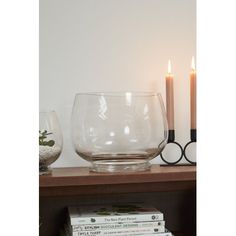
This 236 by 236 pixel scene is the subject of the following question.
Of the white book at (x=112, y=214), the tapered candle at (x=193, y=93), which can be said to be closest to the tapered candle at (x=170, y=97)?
the tapered candle at (x=193, y=93)

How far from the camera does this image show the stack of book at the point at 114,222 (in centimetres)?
93

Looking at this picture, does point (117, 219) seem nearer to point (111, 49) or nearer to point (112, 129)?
point (112, 129)

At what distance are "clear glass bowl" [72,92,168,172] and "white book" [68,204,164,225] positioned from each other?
87 mm

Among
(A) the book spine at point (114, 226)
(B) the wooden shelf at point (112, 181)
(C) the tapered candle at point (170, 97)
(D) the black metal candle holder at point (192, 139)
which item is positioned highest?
(C) the tapered candle at point (170, 97)

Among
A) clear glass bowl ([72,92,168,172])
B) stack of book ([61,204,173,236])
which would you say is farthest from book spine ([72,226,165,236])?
clear glass bowl ([72,92,168,172])

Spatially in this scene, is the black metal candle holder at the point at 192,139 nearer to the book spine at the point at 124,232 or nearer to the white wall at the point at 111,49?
the white wall at the point at 111,49

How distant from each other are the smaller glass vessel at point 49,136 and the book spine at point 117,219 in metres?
0.11

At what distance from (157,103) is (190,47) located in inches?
8.3

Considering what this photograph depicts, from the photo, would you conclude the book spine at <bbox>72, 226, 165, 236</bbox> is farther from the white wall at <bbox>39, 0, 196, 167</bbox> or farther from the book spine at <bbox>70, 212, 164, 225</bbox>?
the white wall at <bbox>39, 0, 196, 167</bbox>

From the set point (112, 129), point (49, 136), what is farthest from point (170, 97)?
point (49, 136)

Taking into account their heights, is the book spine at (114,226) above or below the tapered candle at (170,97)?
below

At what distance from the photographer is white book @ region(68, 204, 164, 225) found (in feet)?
3.08

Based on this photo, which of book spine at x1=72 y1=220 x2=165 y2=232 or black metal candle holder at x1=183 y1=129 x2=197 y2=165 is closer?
book spine at x1=72 y1=220 x2=165 y2=232
